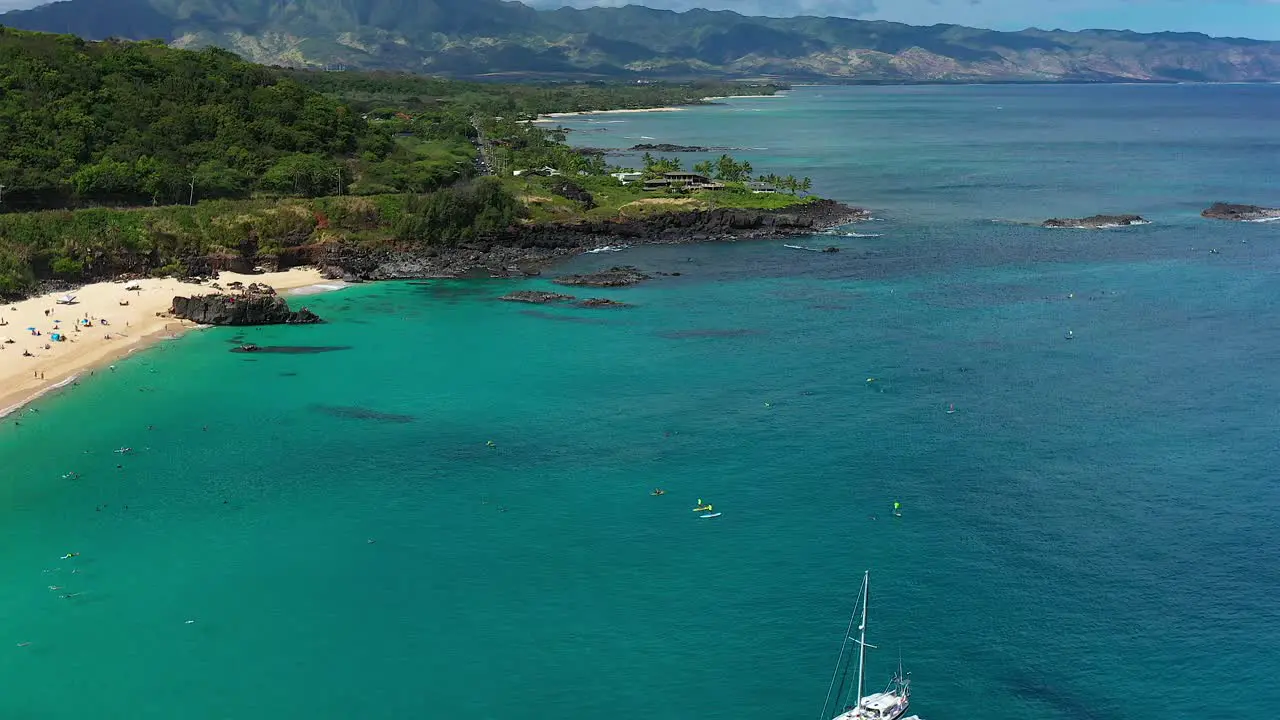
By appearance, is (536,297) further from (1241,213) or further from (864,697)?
(1241,213)

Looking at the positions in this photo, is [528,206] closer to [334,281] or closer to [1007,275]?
[334,281]

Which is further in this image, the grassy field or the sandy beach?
the grassy field

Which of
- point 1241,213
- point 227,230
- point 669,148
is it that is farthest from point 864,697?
point 669,148

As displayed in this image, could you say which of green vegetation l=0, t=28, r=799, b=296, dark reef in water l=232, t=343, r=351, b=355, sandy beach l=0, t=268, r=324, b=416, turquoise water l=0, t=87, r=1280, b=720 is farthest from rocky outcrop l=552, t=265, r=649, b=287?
dark reef in water l=232, t=343, r=351, b=355

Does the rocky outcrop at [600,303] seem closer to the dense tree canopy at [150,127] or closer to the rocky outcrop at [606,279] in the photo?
the rocky outcrop at [606,279]

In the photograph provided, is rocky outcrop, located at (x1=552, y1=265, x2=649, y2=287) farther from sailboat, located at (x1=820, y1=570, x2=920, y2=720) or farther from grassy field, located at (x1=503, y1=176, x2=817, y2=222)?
sailboat, located at (x1=820, y1=570, x2=920, y2=720)

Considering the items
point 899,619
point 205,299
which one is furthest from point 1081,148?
point 899,619
